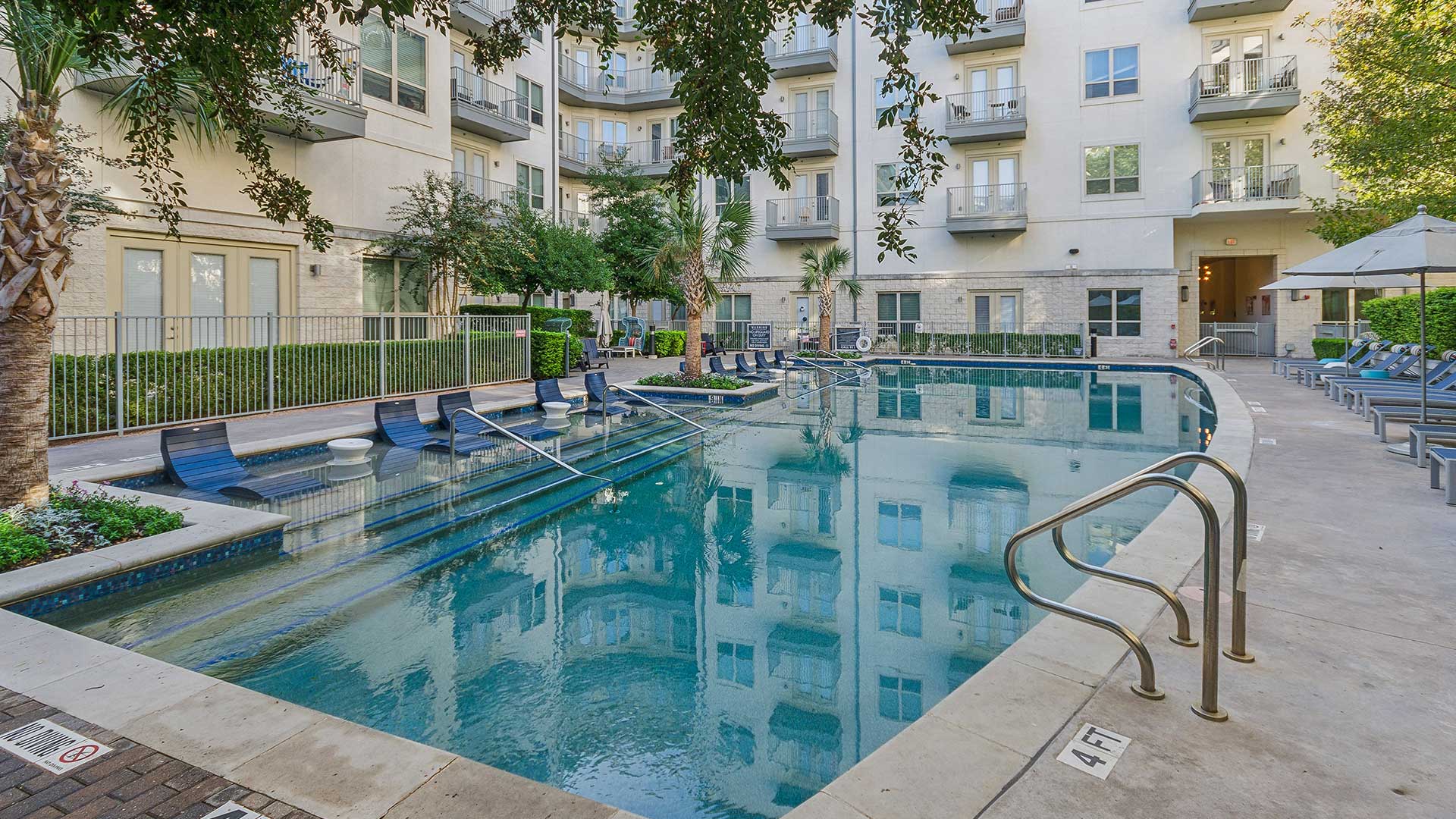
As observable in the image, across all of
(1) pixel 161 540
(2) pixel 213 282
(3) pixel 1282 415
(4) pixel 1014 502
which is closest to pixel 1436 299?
(3) pixel 1282 415

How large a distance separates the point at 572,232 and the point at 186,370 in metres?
12.0

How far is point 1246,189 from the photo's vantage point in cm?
2614

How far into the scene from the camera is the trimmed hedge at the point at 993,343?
28.5 m

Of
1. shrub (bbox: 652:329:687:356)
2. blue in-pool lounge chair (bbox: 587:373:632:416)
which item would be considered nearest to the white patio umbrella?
blue in-pool lounge chair (bbox: 587:373:632:416)

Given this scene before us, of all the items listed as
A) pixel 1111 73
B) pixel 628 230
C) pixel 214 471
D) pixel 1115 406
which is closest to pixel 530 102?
pixel 628 230

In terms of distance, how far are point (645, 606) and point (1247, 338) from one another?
31642 mm

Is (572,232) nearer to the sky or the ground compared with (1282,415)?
nearer to the sky

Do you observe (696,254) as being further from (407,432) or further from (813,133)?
(813,133)

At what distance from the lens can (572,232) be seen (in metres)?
22.0

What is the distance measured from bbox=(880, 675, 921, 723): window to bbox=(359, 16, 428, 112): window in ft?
59.9

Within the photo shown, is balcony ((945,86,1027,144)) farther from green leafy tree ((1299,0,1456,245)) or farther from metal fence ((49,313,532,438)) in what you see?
metal fence ((49,313,532,438))

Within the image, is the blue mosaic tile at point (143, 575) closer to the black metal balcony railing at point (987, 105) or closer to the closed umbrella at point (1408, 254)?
the closed umbrella at point (1408, 254)

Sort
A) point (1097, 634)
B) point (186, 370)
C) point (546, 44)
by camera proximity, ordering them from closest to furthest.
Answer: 1. point (1097, 634)
2. point (186, 370)
3. point (546, 44)

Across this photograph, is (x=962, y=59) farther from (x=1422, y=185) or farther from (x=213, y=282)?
(x=213, y=282)
